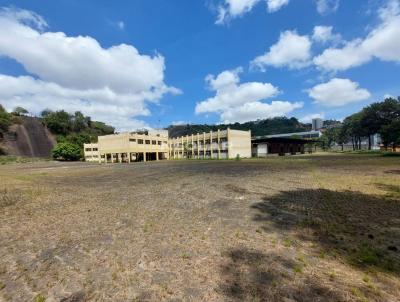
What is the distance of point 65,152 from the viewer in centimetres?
7875

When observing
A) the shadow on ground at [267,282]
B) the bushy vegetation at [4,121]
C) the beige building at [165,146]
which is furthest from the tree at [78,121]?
the shadow on ground at [267,282]

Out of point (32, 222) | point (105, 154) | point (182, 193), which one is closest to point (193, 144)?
point (105, 154)

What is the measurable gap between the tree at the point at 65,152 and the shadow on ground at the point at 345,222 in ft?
289

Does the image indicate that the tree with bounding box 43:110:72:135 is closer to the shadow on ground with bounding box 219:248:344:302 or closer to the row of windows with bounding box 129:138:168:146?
the row of windows with bounding box 129:138:168:146

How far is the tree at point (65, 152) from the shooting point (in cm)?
7888

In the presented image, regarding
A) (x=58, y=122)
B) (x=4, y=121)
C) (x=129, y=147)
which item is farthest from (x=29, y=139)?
(x=129, y=147)

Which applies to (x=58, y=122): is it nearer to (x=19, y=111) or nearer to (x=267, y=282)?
(x=19, y=111)

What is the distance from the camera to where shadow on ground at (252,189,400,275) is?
15.0ft

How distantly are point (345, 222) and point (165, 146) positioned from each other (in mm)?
73574

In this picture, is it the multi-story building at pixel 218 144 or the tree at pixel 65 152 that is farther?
the tree at pixel 65 152

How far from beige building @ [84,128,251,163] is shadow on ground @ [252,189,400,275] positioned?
50.0 meters

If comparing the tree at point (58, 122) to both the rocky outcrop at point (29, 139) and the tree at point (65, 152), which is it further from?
the tree at point (65, 152)

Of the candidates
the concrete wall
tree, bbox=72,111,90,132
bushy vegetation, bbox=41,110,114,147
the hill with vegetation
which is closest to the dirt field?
the concrete wall

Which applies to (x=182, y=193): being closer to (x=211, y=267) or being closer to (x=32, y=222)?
(x=32, y=222)
